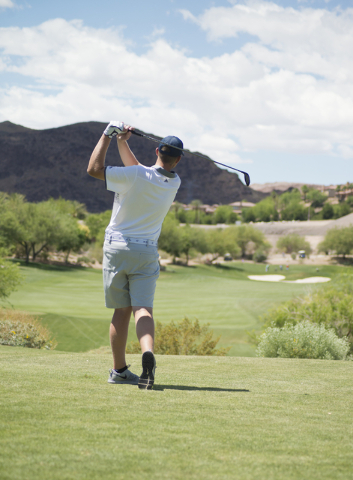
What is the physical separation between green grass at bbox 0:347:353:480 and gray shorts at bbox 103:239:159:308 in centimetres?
85

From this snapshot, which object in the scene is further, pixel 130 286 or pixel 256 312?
pixel 256 312

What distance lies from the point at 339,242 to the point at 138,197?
96815mm

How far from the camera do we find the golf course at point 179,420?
2.76m

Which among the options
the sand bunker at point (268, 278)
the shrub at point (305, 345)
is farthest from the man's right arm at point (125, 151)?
the sand bunker at point (268, 278)

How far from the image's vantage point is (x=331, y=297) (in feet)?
74.9

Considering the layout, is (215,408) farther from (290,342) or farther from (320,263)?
(320,263)

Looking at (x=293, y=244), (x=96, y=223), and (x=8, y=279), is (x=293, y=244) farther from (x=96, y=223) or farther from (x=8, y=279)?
(x=8, y=279)

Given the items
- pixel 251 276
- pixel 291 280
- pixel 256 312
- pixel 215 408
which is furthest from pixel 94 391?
pixel 251 276

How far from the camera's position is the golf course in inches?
109

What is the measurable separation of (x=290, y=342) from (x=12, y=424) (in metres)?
8.59

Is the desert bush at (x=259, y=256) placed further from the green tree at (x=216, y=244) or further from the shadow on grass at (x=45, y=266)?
the shadow on grass at (x=45, y=266)

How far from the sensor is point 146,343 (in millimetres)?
4969

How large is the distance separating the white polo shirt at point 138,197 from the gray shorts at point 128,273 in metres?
0.15

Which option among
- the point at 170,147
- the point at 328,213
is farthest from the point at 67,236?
Result: the point at 328,213
